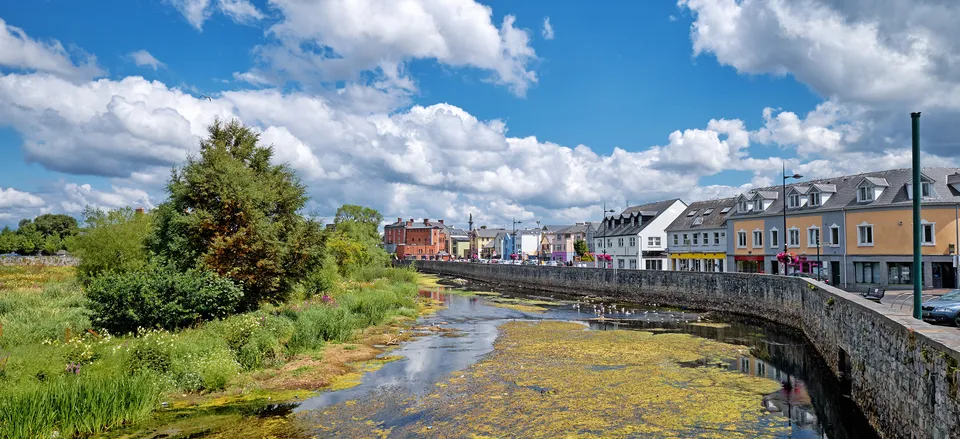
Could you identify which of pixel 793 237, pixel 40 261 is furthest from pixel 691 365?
pixel 40 261

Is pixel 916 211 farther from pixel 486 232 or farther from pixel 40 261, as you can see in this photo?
pixel 486 232

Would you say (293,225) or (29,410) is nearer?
(29,410)

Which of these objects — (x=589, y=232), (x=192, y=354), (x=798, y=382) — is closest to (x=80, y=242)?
(x=192, y=354)

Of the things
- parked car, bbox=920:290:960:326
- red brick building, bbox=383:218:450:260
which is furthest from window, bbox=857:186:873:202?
red brick building, bbox=383:218:450:260

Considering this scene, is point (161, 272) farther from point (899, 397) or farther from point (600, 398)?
point (899, 397)

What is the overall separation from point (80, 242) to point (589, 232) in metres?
87.7

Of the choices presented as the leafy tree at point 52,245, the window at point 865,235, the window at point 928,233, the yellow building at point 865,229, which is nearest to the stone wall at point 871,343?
the yellow building at point 865,229

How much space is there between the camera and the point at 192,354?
18.0m

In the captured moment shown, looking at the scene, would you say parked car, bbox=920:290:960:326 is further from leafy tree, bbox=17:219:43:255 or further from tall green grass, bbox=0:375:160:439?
leafy tree, bbox=17:219:43:255

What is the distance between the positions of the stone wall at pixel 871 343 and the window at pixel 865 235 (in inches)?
571

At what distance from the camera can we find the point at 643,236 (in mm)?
79875

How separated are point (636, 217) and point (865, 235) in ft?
124

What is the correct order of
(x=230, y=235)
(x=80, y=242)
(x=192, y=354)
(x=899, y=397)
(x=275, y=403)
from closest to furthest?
(x=899, y=397) < (x=275, y=403) < (x=192, y=354) < (x=230, y=235) < (x=80, y=242)

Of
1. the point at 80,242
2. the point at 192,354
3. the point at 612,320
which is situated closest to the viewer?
the point at 192,354
